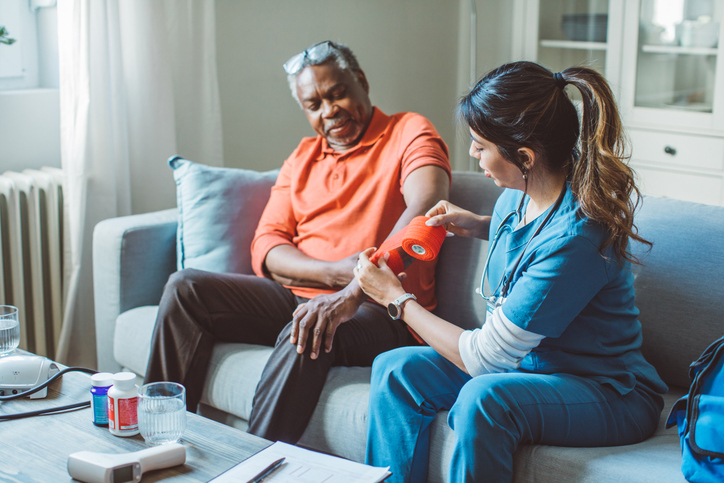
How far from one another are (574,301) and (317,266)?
78cm

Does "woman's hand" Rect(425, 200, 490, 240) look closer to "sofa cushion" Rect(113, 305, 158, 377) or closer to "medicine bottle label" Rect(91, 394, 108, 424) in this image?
"medicine bottle label" Rect(91, 394, 108, 424)

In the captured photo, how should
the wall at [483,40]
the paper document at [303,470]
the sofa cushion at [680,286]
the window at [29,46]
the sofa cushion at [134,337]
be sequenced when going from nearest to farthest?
the paper document at [303,470], the sofa cushion at [680,286], the sofa cushion at [134,337], the window at [29,46], the wall at [483,40]

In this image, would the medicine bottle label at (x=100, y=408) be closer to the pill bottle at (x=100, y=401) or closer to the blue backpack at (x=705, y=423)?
the pill bottle at (x=100, y=401)

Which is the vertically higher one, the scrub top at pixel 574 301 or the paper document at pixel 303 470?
the scrub top at pixel 574 301

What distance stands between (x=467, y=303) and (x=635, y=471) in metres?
0.75

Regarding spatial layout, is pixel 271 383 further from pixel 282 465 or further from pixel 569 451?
pixel 569 451

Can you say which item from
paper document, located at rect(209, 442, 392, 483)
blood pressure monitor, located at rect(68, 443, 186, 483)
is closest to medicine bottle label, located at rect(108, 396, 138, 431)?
blood pressure monitor, located at rect(68, 443, 186, 483)

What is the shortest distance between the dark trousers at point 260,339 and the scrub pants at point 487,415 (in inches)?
8.3

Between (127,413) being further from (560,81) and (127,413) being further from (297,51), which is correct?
(297,51)

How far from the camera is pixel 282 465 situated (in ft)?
3.43

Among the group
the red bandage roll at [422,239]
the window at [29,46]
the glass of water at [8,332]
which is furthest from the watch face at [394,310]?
the window at [29,46]

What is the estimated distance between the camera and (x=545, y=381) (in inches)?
50.1

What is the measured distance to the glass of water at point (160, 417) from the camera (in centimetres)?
113

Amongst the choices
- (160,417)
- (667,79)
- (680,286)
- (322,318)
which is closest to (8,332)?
(160,417)
